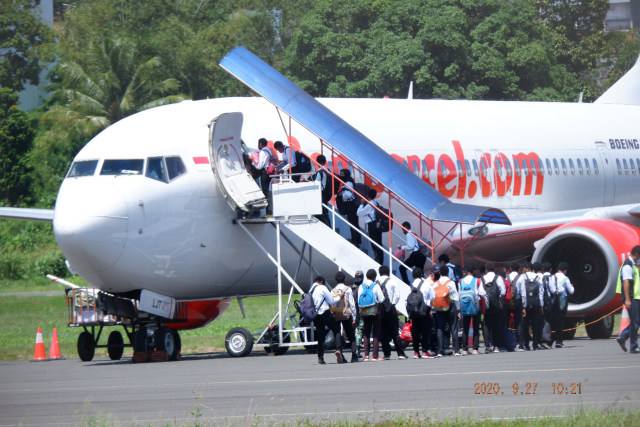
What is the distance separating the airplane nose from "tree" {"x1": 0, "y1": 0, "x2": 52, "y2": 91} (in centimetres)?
4816

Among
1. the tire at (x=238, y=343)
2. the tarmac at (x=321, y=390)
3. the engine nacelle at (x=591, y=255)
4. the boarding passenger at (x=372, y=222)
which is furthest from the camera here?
the engine nacelle at (x=591, y=255)

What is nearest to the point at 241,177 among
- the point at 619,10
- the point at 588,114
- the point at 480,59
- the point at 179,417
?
the point at 179,417

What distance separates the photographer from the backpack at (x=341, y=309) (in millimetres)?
18155

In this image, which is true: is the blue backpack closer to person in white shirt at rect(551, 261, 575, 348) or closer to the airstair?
the airstair

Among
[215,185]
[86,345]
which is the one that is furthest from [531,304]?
[86,345]

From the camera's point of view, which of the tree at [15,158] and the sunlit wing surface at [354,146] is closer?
the sunlit wing surface at [354,146]

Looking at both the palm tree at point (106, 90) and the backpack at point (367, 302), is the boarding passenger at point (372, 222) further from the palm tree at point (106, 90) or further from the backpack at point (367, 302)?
the palm tree at point (106, 90)

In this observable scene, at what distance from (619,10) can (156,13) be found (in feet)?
166

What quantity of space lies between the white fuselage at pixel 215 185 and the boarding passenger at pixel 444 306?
117 inches

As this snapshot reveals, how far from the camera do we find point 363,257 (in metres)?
19.5

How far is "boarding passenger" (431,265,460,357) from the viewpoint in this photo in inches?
727

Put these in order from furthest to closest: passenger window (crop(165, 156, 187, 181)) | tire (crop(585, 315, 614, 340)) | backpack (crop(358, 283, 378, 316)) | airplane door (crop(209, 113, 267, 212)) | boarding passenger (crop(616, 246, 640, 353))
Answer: tire (crop(585, 315, 614, 340)) → airplane door (crop(209, 113, 267, 212)) → passenger window (crop(165, 156, 187, 181)) → backpack (crop(358, 283, 378, 316)) → boarding passenger (crop(616, 246, 640, 353))

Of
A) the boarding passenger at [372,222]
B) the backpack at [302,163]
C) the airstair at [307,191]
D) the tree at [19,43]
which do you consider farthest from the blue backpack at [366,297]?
the tree at [19,43]

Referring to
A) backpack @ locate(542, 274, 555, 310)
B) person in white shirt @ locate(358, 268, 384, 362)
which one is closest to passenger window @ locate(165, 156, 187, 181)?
person in white shirt @ locate(358, 268, 384, 362)
